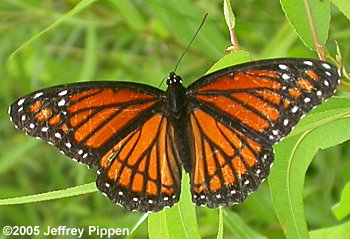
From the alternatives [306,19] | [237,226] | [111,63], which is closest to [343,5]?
[306,19]

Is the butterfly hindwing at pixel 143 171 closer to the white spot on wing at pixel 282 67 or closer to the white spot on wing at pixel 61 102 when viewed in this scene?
the white spot on wing at pixel 61 102

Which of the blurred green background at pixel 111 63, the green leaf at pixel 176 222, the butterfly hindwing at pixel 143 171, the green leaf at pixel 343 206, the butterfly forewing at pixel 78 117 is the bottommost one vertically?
the green leaf at pixel 176 222

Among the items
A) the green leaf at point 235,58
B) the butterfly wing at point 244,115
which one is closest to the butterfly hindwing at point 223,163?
the butterfly wing at point 244,115

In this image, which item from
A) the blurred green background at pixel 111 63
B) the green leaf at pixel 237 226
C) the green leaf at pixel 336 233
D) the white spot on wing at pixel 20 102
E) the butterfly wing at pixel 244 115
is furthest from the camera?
the blurred green background at pixel 111 63

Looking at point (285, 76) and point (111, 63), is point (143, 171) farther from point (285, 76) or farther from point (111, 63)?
point (111, 63)

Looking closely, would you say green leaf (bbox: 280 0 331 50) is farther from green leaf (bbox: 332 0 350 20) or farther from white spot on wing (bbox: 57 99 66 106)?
white spot on wing (bbox: 57 99 66 106)

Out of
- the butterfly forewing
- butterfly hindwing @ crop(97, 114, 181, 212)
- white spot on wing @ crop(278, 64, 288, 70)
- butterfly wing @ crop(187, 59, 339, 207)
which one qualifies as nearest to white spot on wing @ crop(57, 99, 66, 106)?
the butterfly forewing

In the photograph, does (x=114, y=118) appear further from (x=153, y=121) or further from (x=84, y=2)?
(x=84, y=2)
